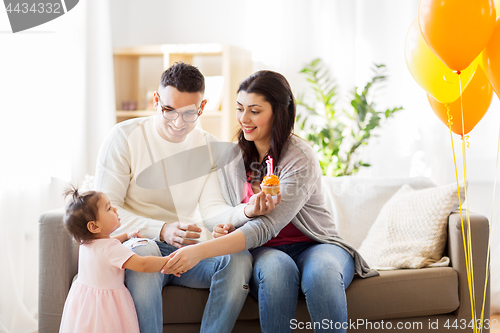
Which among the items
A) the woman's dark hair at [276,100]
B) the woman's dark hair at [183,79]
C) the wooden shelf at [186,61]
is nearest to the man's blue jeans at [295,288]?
the woman's dark hair at [276,100]

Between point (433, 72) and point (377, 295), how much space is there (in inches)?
32.2

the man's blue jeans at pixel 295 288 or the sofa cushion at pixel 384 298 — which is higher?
the man's blue jeans at pixel 295 288

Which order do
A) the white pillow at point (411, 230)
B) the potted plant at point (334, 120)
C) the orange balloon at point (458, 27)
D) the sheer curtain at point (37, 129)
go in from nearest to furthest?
the orange balloon at point (458, 27), the white pillow at point (411, 230), the sheer curtain at point (37, 129), the potted plant at point (334, 120)

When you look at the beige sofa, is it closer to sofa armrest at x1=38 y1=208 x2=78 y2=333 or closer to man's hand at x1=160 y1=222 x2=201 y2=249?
sofa armrest at x1=38 y1=208 x2=78 y2=333

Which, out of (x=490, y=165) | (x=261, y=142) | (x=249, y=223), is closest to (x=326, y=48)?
(x=490, y=165)

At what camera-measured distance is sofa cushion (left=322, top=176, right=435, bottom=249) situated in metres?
2.20

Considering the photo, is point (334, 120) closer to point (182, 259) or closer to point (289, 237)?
point (289, 237)

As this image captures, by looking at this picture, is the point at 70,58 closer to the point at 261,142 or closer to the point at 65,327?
the point at 261,142

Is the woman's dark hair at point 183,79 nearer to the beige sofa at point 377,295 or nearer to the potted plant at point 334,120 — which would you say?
the beige sofa at point 377,295

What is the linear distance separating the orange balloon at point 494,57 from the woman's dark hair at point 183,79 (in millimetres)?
950

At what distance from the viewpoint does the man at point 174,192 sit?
153 cm

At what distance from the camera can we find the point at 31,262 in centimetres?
245

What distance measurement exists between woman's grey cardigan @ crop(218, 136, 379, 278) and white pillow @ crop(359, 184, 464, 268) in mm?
222

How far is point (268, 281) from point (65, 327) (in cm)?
64
